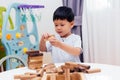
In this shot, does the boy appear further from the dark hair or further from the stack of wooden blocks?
the stack of wooden blocks

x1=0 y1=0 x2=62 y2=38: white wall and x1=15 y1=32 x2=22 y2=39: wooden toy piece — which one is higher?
x1=0 y1=0 x2=62 y2=38: white wall

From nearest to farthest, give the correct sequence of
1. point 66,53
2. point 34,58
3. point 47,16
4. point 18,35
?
point 34,58
point 66,53
point 18,35
point 47,16

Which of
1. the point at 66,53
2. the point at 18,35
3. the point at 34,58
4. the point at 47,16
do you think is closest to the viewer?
the point at 34,58

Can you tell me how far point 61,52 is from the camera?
1.71 metres

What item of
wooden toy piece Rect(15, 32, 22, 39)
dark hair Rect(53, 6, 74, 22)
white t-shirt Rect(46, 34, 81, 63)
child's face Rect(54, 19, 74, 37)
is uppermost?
dark hair Rect(53, 6, 74, 22)

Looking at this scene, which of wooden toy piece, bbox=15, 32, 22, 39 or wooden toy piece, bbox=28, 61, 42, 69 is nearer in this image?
wooden toy piece, bbox=28, 61, 42, 69

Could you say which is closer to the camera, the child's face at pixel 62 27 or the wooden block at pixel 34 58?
the wooden block at pixel 34 58

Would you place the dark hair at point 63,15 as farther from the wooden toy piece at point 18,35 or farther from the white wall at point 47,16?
the white wall at point 47,16

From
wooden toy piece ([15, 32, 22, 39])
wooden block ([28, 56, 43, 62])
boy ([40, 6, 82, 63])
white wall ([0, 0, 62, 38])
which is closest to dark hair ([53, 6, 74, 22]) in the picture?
boy ([40, 6, 82, 63])

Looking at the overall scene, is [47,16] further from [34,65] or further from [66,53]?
[34,65]

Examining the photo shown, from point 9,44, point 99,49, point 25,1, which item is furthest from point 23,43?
point 99,49

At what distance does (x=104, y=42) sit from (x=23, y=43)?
2.47 feet

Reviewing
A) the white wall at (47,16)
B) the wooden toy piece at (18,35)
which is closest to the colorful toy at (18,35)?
the wooden toy piece at (18,35)

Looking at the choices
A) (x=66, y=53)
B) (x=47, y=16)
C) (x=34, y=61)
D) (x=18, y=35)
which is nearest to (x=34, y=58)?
(x=34, y=61)
